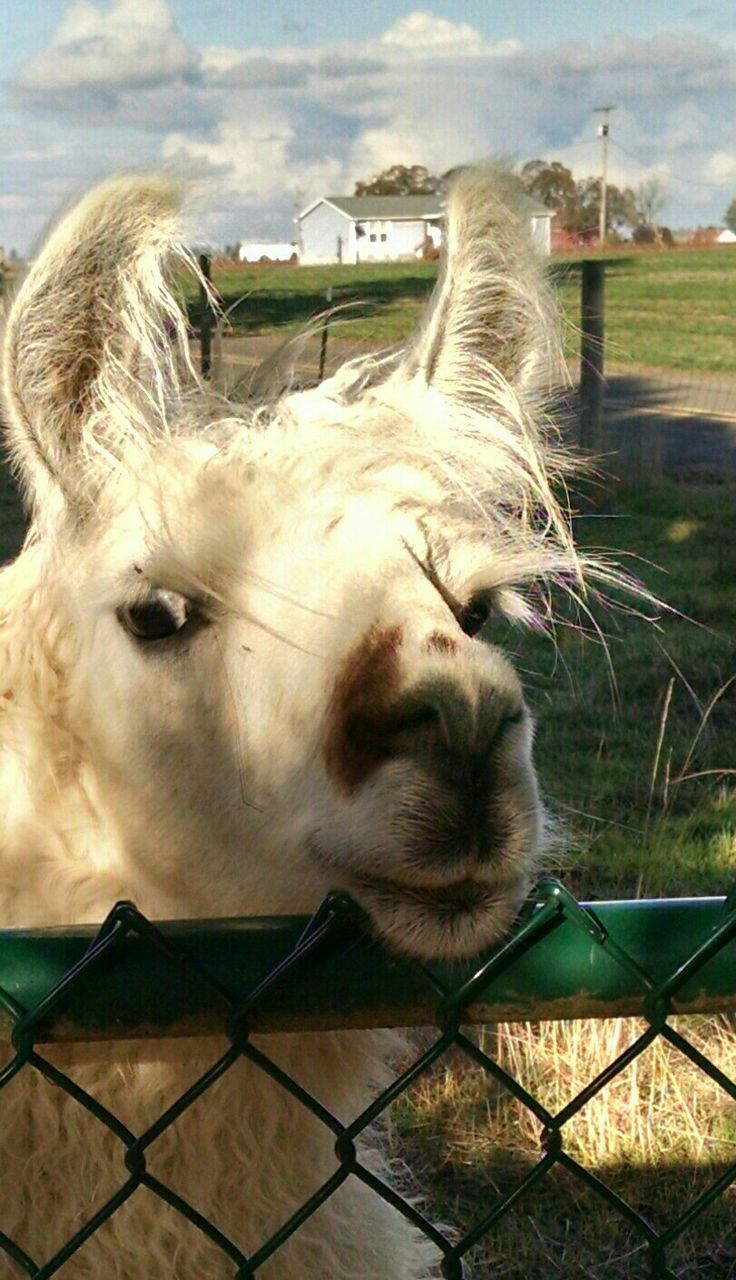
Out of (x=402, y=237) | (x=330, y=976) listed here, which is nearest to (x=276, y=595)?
(x=330, y=976)

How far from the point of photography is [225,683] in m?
2.02

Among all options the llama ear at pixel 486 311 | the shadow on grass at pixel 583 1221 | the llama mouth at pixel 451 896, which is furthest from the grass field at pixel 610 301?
the shadow on grass at pixel 583 1221

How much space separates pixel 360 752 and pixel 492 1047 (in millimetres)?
2267

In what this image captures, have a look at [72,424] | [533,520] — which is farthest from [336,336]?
[72,424]

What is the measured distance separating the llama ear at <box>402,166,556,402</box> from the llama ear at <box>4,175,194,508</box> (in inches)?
20.2

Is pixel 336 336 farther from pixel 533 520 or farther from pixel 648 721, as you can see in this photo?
pixel 648 721

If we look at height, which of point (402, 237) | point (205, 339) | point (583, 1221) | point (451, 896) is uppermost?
point (402, 237)

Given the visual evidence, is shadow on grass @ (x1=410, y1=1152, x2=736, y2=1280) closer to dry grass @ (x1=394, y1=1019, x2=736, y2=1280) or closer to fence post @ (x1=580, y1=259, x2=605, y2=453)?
dry grass @ (x1=394, y1=1019, x2=736, y2=1280)

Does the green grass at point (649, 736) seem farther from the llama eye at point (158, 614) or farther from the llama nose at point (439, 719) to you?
the llama nose at point (439, 719)

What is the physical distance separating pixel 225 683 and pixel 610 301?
31981mm

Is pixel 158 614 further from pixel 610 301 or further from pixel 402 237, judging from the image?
pixel 610 301

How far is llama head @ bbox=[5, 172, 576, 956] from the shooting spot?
5.71 ft

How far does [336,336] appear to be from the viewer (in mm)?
2828

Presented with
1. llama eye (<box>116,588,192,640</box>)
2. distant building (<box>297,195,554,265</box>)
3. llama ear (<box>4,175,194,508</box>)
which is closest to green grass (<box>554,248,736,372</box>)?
distant building (<box>297,195,554,265</box>)
